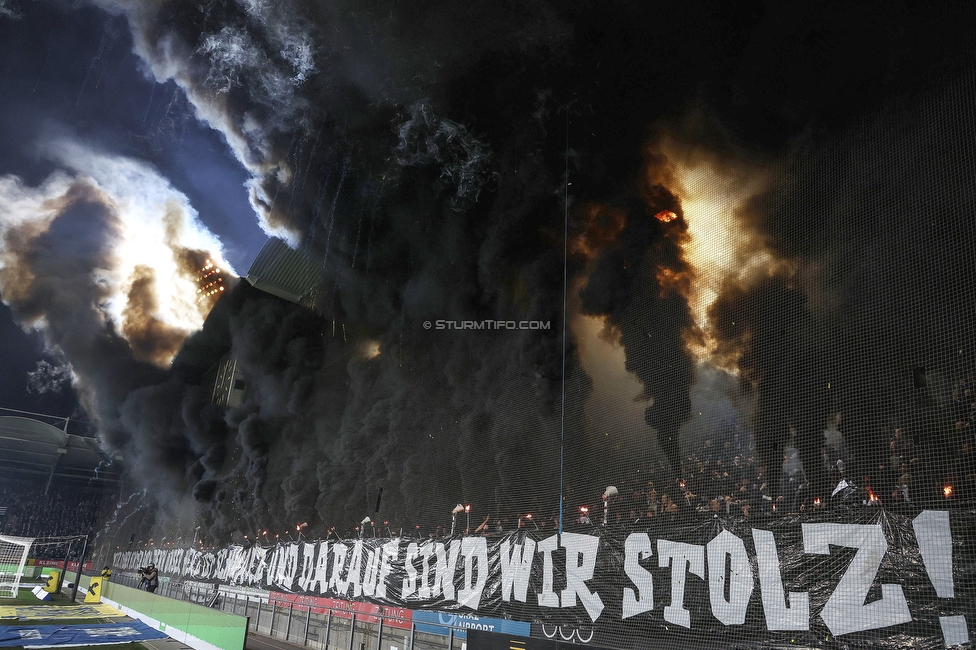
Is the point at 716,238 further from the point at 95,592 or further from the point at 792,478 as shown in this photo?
the point at 95,592

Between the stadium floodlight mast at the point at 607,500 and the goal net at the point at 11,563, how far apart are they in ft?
74.1

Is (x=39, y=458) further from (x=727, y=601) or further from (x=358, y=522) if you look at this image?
(x=727, y=601)

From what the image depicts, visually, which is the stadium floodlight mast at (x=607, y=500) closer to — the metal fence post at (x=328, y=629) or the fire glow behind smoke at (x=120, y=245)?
the metal fence post at (x=328, y=629)

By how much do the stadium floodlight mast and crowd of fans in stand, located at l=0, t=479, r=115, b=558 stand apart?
4965 centimetres

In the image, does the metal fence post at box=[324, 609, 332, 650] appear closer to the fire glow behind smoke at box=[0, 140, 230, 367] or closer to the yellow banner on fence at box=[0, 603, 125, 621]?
the yellow banner on fence at box=[0, 603, 125, 621]

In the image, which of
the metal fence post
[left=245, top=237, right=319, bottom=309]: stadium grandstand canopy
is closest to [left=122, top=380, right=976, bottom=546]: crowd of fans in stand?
the metal fence post

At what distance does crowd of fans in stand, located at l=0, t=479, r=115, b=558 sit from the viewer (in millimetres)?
46469

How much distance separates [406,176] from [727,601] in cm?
1336

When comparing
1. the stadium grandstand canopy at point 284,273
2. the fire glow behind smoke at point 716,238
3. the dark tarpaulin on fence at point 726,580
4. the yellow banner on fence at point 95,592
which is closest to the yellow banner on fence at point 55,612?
the yellow banner on fence at point 95,592

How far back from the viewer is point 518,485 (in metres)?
11.4

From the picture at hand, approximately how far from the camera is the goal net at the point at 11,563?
20812 mm

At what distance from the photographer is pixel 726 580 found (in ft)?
22.2

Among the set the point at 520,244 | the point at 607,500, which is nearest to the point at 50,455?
the point at 520,244

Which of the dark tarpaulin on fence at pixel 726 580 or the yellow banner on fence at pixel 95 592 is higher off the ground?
the dark tarpaulin on fence at pixel 726 580
